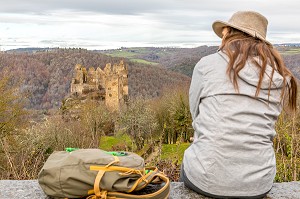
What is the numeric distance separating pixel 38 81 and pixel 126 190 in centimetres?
6750

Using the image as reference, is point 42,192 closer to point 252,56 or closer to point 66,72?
point 252,56

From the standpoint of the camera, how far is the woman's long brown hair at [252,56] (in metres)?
2.97

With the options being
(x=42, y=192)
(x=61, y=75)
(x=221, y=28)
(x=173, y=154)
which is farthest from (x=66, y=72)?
(x=221, y=28)

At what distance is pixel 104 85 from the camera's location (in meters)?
52.8

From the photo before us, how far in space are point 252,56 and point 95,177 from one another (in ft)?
4.69

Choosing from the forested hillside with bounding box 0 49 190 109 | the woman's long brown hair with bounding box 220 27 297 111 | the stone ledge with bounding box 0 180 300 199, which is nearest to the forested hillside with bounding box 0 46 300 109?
the forested hillside with bounding box 0 49 190 109

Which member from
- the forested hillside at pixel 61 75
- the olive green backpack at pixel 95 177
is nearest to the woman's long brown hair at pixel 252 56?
the olive green backpack at pixel 95 177

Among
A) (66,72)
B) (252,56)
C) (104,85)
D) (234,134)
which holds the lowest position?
(66,72)

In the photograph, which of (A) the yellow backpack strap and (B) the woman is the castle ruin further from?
(B) the woman

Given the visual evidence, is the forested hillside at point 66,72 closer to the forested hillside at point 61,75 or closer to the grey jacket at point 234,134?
the forested hillside at point 61,75

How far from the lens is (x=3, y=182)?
3615mm

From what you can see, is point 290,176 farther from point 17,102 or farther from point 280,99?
point 17,102

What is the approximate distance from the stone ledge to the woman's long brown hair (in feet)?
2.67

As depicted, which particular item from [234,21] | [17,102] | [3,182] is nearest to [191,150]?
[234,21]
